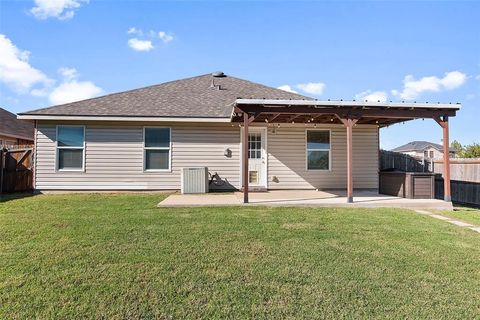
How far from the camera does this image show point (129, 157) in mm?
10367

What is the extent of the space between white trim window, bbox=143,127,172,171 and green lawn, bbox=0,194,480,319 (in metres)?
4.65

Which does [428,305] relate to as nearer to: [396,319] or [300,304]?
[396,319]

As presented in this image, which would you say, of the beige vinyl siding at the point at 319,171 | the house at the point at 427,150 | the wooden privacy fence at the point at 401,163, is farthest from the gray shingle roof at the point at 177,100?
the house at the point at 427,150

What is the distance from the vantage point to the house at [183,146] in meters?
10.1

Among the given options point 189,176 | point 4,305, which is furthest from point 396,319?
point 189,176

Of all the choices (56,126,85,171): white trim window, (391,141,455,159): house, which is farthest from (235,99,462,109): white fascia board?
(391,141,455,159): house

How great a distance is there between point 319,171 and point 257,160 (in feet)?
7.35

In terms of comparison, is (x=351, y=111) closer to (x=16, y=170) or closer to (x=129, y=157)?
(x=129, y=157)

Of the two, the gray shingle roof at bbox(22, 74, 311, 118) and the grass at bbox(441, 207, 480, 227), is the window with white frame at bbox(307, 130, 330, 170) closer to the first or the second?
the gray shingle roof at bbox(22, 74, 311, 118)

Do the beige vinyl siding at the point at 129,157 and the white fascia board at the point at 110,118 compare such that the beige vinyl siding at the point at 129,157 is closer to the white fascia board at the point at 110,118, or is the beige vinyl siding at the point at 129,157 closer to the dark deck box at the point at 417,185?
the white fascia board at the point at 110,118

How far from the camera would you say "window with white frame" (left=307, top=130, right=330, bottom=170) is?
11.0 metres

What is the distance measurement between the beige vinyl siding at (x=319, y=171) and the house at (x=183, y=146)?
0.11ft

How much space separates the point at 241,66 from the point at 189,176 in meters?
8.81

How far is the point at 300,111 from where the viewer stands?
7.99m
